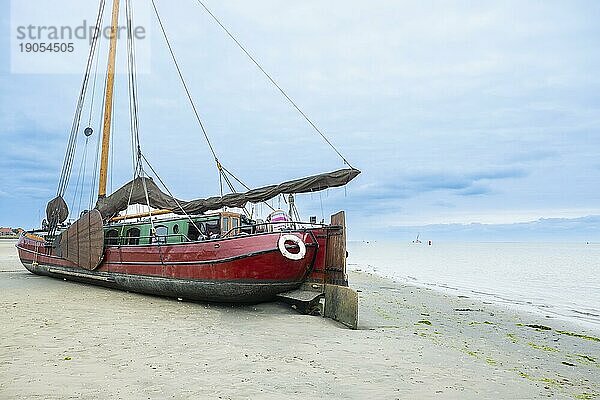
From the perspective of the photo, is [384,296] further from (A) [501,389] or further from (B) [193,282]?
(A) [501,389]

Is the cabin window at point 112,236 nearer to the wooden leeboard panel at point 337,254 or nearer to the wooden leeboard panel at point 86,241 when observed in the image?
the wooden leeboard panel at point 86,241

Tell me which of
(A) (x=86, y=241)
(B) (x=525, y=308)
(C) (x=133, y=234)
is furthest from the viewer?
(B) (x=525, y=308)

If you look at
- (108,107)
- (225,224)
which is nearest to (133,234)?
(225,224)

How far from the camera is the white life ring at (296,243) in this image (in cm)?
1189

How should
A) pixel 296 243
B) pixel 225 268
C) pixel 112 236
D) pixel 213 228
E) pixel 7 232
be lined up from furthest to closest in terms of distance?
pixel 7 232, pixel 112 236, pixel 213 228, pixel 225 268, pixel 296 243

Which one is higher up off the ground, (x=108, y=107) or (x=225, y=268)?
(x=108, y=107)

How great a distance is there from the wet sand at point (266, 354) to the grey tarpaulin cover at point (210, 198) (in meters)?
3.00

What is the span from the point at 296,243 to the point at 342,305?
6.26ft

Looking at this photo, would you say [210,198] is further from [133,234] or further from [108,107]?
[108,107]

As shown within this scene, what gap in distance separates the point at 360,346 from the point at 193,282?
20.1 feet

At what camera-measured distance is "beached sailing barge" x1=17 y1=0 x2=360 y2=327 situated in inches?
479

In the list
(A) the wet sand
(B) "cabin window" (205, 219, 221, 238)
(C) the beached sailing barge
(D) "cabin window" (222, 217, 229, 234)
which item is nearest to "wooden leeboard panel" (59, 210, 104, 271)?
(C) the beached sailing barge

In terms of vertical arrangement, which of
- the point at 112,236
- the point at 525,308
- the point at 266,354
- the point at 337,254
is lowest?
the point at 525,308

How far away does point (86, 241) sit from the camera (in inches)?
696
